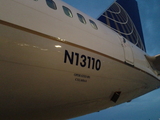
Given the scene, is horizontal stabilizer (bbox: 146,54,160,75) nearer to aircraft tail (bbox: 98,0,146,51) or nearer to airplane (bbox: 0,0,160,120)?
aircraft tail (bbox: 98,0,146,51)

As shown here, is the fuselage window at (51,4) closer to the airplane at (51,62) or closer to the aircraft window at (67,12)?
the airplane at (51,62)

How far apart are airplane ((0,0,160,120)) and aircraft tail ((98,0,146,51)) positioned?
3.17 metres

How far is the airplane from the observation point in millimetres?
2354

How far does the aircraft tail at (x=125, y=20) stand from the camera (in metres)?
7.32

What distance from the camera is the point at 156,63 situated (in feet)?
21.5

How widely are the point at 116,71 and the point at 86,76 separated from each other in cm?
111

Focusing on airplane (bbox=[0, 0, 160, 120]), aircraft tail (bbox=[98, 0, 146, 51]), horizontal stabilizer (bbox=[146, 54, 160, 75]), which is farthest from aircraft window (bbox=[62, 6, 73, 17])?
horizontal stabilizer (bbox=[146, 54, 160, 75])

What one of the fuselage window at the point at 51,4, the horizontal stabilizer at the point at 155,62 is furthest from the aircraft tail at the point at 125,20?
the fuselage window at the point at 51,4

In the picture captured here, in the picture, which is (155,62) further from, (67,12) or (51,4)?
(51,4)

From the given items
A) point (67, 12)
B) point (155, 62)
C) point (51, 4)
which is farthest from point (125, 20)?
point (51, 4)

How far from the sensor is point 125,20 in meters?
8.76

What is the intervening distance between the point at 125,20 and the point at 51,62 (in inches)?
286

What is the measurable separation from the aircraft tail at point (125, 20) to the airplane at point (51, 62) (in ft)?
10.4

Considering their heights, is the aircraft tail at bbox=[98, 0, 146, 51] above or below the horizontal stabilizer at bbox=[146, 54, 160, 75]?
above
